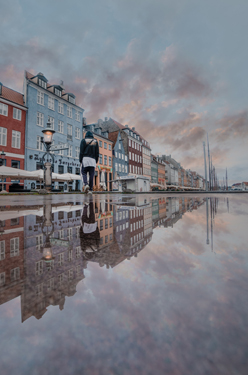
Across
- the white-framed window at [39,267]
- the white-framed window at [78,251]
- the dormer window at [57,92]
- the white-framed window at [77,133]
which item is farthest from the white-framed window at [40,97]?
the white-framed window at [39,267]

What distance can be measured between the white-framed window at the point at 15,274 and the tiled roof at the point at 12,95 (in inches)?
1131

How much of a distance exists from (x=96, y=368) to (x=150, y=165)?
6347 cm

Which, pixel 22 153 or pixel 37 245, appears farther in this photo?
pixel 22 153

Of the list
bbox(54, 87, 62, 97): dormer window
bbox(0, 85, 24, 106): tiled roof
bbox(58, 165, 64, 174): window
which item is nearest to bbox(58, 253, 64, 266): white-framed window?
bbox(0, 85, 24, 106): tiled roof

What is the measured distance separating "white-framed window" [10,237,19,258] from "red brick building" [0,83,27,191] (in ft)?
79.6

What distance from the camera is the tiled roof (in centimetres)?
2517

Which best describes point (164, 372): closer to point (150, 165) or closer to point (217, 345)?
point (217, 345)

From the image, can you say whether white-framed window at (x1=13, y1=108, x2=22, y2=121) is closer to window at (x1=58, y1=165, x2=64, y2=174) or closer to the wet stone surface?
window at (x1=58, y1=165, x2=64, y2=174)

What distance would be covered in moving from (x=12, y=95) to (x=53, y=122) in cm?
597

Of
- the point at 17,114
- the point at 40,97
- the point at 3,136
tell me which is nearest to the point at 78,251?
the point at 3,136

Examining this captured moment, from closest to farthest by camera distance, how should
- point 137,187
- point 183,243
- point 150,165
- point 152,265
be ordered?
point 152,265
point 183,243
point 137,187
point 150,165

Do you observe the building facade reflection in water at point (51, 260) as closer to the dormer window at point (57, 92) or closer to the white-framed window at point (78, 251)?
the white-framed window at point (78, 251)

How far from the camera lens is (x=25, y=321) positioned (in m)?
0.54

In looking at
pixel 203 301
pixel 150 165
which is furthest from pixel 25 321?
pixel 150 165
